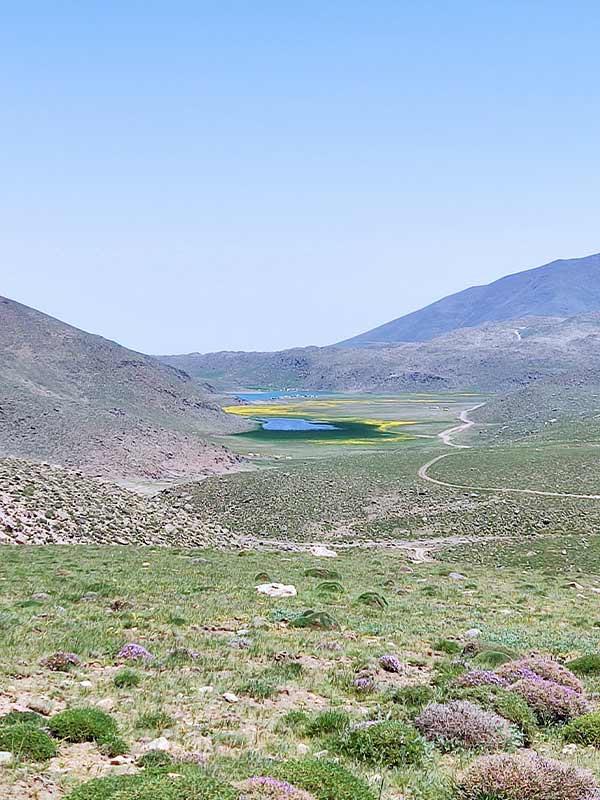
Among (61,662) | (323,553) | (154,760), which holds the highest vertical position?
(154,760)

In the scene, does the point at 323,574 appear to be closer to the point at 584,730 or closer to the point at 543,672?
the point at 543,672

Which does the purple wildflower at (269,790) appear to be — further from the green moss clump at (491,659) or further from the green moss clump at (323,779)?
the green moss clump at (491,659)

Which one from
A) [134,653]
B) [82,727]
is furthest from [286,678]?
[82,727]

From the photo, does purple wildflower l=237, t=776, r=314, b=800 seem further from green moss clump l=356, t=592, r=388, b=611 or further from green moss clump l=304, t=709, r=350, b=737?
green moss clump l=356, t=592, r=388, b=611

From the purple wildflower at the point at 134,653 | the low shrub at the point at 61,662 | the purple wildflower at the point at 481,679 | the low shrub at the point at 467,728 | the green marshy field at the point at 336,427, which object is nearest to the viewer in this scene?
the low shrub at the point at 467,728

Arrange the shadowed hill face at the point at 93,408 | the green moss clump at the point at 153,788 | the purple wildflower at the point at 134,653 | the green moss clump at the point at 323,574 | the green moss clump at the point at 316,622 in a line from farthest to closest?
the shadowed hill face at the point at 93,408 → the green moss clump at the point at 323,574 → the green moss clump at the point at 316,622 → the purple wildflower at the point at 134,653 → the green moss clump at the point at 153,788

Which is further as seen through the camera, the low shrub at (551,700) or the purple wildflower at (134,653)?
the purple wildflower at (134,653)

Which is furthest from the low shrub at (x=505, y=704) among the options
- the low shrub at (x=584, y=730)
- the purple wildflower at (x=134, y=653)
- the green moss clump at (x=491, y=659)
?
the purple wildflower at (x=134, y=653)
